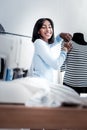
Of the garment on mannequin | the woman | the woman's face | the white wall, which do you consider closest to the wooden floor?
the woman

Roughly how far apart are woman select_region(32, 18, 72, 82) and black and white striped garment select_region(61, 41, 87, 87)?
37 centimetres

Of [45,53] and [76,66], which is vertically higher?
[45,53]

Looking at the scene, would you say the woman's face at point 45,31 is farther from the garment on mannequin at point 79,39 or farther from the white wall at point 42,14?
the white wall at point 42,14

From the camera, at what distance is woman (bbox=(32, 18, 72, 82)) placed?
1.90 metres

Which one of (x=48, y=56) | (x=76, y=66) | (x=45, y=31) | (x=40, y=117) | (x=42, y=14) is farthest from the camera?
(x=42, y=14)

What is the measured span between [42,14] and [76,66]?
1037 mm

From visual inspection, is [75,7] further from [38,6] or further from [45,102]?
[45,102]

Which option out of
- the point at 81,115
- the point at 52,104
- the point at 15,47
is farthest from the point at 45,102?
the point at 15,47

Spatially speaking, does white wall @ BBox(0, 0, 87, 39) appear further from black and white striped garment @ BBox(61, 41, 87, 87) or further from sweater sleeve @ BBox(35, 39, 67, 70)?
sweater sleeve @ BBox(35, 39, 67, 70)

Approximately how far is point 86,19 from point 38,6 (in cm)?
64

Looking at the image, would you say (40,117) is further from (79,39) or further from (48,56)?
(79,39)

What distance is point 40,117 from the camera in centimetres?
100

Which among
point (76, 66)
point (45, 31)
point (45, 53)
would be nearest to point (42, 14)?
point (76, 66)

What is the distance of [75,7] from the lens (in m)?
3.69
